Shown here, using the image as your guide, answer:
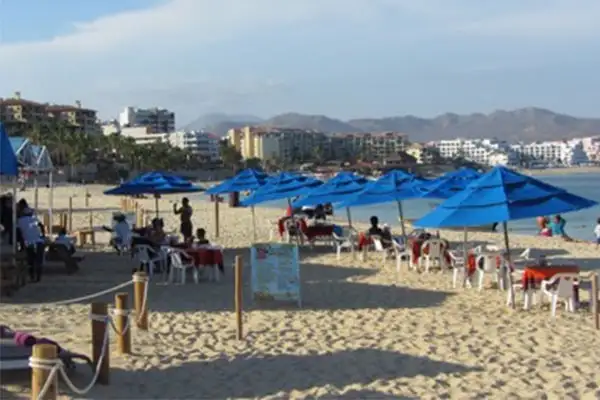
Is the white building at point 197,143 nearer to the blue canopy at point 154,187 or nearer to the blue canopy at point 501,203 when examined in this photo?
the blue canopy at point 154,187

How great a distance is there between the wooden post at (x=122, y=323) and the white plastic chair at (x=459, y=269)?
5.73 metres

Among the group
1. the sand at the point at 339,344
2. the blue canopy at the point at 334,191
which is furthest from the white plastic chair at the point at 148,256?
the blue canopy at the point at 334,191

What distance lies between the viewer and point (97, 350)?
6.22 metres

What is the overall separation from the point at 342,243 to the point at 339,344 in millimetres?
8073

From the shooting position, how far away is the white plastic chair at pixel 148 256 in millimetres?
12422

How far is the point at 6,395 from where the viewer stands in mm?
5910

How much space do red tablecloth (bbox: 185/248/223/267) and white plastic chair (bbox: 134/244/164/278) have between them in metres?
0.67

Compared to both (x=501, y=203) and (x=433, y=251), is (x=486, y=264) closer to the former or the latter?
(x=433, y=251)

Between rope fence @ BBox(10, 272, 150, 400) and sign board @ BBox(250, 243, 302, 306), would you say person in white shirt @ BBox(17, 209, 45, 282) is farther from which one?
sign board @ BBox(250, 243, 302, 306)

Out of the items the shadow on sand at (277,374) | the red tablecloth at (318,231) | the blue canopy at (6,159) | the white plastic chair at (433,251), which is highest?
the blue canopy at (6,159)

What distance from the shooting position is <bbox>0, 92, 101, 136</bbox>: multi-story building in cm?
10486

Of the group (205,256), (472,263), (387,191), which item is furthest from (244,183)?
(472,263)

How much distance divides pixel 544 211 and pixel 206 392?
5.10 meters

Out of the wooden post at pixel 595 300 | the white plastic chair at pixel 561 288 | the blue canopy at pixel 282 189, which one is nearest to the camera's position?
the wooden post at pixel 595 300
